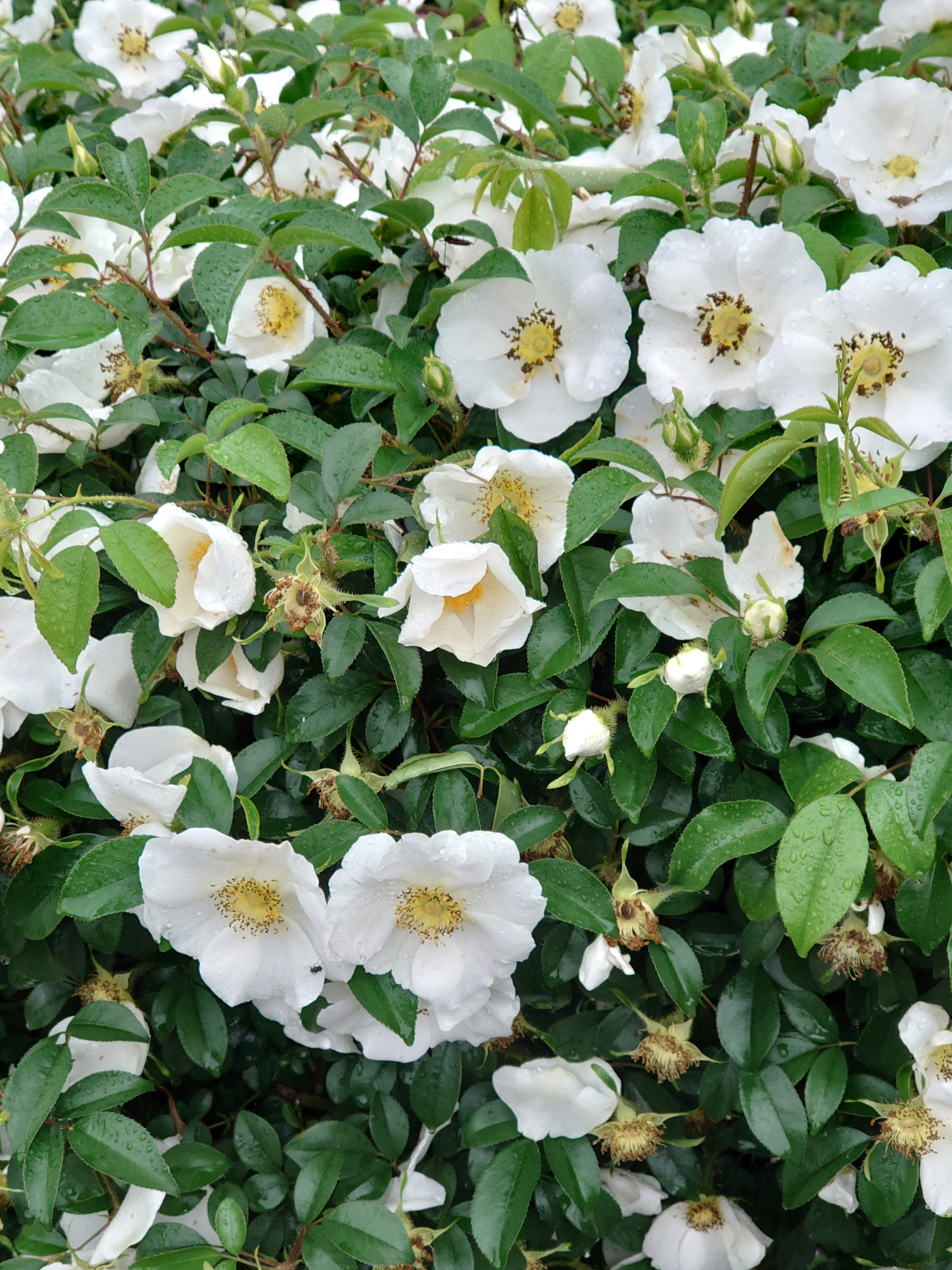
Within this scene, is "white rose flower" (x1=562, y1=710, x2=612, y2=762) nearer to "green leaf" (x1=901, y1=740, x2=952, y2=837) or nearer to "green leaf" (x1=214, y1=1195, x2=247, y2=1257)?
"green leaf" (x1=901, y1=740, x2=952, y2=837)

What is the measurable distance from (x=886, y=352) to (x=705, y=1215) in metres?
0.97

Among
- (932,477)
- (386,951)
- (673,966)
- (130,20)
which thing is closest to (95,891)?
(386,951)

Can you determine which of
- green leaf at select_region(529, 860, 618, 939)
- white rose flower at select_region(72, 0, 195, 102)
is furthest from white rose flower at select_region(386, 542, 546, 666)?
white rose flower at select_region(72, 0, 195, 102)

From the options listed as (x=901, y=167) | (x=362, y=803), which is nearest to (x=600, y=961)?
Result: (x=362, y=803)

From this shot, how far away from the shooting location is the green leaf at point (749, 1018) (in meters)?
1.08

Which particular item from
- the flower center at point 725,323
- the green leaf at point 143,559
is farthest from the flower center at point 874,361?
the green leaf at point 143,559

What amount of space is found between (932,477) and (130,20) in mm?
1584

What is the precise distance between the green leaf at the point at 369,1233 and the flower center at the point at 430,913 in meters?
0.32

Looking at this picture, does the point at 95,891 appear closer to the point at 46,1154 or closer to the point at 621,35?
the point at 46,1154

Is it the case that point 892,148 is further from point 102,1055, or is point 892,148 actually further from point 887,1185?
point 102,1055

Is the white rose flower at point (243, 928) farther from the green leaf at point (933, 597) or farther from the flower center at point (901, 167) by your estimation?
the flower center at point (901, 167)

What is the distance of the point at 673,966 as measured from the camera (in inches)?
40.6

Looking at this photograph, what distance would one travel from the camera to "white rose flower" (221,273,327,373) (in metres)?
1.16

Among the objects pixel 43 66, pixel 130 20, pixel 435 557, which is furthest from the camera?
pixel 130 20
